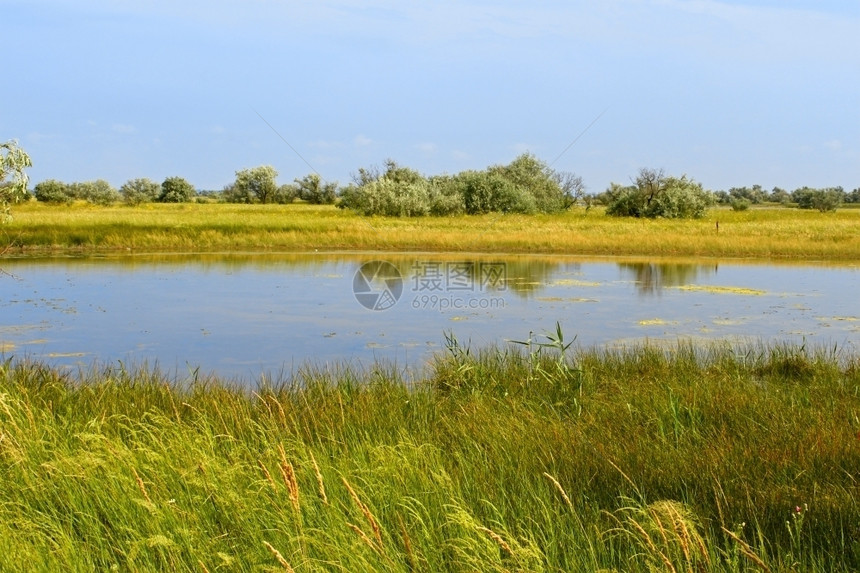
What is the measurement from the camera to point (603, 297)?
14.8 metres

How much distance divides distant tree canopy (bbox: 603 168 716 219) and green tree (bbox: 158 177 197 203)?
35.9m

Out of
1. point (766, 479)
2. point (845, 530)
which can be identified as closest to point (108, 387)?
point (766, 479)

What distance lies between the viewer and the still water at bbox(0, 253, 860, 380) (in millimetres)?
9547

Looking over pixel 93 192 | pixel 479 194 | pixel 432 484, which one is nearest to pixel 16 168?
pixel 432 484

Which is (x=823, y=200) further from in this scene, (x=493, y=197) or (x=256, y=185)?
(x=256, y=185)

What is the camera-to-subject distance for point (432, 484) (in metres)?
3.55

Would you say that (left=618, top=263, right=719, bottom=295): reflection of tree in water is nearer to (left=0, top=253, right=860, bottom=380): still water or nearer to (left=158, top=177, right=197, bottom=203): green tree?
(left=0, top=253, right=860, bottom=380): still water

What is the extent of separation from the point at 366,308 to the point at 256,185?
171ft

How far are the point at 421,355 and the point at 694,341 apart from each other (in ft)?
11.3

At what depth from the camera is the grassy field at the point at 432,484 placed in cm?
291

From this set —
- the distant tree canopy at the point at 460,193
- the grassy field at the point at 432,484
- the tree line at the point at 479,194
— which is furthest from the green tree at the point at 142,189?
the grassy field at the point at 432,484

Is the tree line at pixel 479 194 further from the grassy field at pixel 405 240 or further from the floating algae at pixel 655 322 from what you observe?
the floating algae at pixel 655 322

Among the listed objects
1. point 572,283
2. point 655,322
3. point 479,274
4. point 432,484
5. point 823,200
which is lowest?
point 655,322

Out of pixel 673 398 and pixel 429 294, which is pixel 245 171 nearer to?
pixel 429 294
